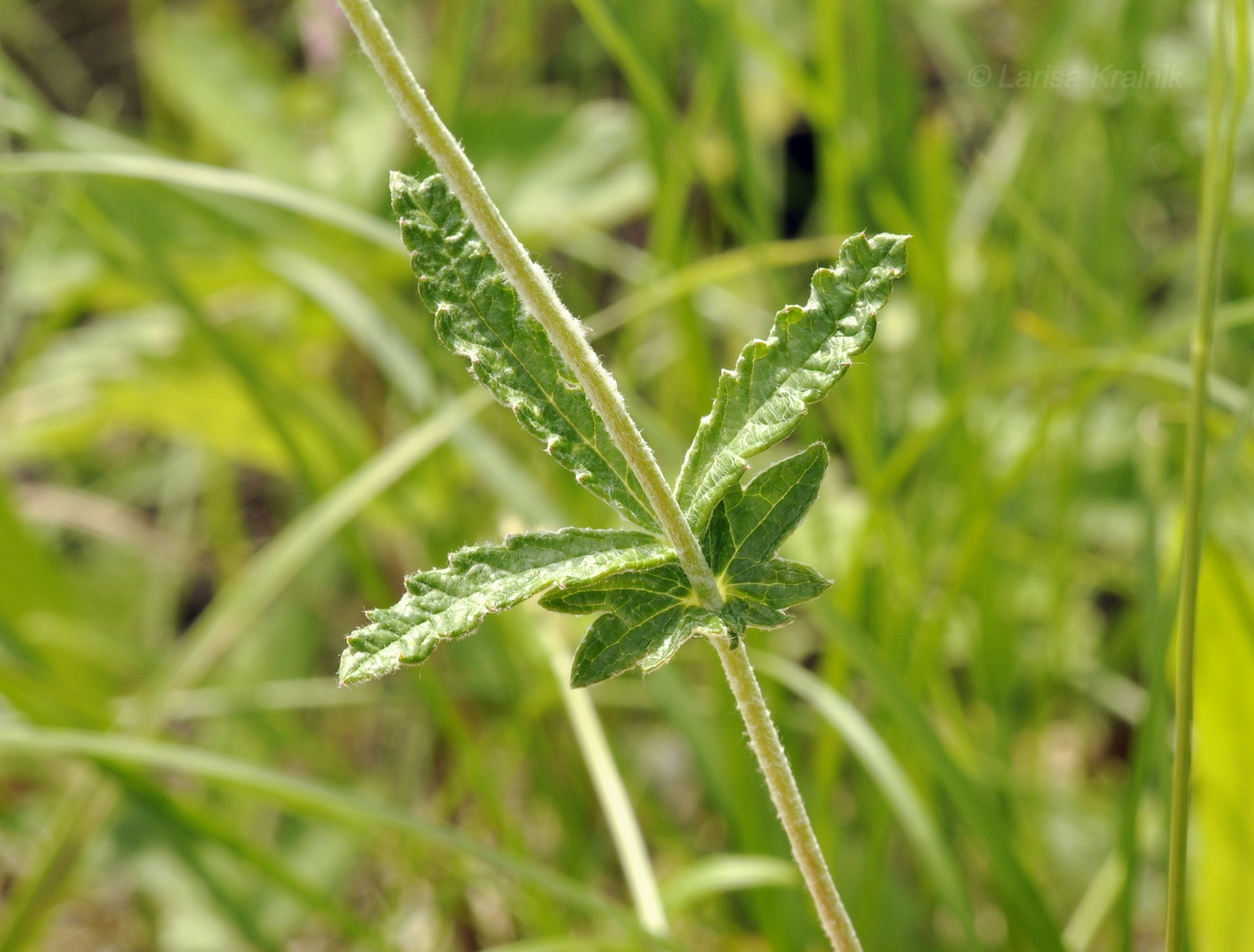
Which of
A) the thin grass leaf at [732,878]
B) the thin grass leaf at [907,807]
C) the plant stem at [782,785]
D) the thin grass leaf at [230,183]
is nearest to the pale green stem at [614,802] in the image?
the thin grass leaf at [732,878]

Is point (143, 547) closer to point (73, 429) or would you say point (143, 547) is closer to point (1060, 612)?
point (73, 429)

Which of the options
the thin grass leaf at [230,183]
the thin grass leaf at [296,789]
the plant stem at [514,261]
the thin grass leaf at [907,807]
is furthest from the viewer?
the thin grass leaf at [230,183]

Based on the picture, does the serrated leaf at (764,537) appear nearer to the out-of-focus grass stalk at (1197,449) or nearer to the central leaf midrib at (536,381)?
the central leaf midrib at (536,381)

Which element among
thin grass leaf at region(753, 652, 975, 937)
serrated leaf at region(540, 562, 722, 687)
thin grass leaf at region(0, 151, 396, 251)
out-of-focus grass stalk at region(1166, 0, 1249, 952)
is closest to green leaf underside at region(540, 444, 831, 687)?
serrated leaf at region(540, 562, 722, 687)

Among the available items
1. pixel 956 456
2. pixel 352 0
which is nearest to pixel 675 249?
pixel 956 456

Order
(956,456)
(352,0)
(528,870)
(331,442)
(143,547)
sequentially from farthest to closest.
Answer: (143,547) → (331,442) → (956,456) → (528,870) → (352,0)

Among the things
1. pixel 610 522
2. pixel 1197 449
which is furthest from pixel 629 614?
pixel 610 522

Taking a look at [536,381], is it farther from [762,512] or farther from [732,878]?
[732,878]
